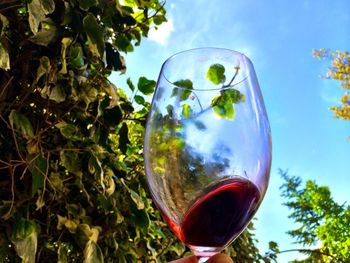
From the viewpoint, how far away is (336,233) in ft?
12.3

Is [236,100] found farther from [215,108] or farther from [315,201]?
Answer: [315,201]

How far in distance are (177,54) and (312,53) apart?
20.5 feet

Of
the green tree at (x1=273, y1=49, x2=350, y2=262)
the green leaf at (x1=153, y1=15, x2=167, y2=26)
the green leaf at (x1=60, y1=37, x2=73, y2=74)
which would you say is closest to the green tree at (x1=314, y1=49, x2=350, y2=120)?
the green tree at (x1=273, y1=49, x2=350, y2=262)

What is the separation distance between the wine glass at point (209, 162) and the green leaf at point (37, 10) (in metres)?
0.41

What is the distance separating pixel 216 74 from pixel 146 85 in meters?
0.70

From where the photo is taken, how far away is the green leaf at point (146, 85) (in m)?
1.29

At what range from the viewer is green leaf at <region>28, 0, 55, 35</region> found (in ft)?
2.80

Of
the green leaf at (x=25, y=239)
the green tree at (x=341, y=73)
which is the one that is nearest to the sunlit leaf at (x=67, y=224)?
the green leaf at (x=25, y=239)

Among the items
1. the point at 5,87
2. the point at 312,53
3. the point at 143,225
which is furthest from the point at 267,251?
the point at 312,53

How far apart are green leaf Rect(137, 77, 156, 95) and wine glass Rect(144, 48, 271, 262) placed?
71 cm

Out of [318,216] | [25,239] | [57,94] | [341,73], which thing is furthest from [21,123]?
[341,73]

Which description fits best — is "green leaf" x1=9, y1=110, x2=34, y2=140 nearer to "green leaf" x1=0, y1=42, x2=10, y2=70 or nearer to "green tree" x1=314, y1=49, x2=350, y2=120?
"green leaf" x1=0, y1=42, x2=10, y2=70

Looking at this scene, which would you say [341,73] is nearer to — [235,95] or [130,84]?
[130,84]

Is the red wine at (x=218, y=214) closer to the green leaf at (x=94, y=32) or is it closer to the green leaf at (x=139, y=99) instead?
the green leaf at (x=94, y=32)
